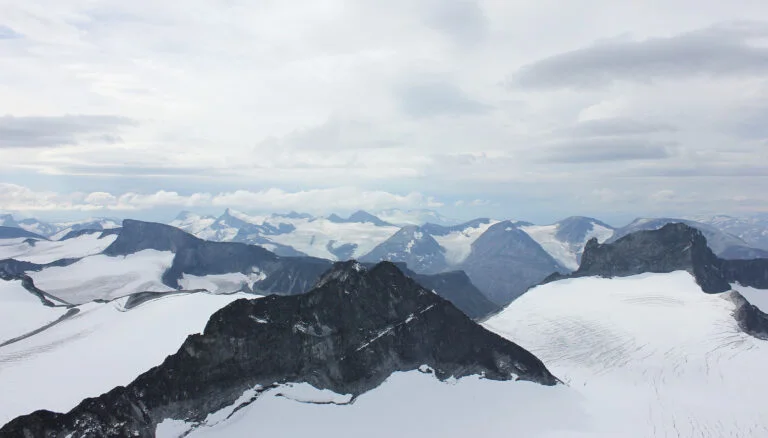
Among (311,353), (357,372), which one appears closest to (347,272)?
(311,353)

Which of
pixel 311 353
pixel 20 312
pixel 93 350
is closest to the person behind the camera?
pixel 311 353

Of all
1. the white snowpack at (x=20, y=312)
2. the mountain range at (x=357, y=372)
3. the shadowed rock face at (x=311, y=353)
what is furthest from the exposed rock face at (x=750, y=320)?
the white snowpack at (x=20, y=312)

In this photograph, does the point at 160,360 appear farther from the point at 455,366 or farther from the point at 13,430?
the point at 455,366

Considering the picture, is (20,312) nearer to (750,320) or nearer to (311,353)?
(311,353)

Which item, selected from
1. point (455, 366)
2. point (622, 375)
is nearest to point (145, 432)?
point (455, 366)

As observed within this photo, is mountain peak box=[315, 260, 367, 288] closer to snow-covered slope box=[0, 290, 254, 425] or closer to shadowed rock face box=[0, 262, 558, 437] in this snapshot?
shadowed rock face box=[0, 262, 558, 437]

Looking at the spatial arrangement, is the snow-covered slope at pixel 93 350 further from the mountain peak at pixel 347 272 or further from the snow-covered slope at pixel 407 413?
the mountain peak at pixel 347 272
